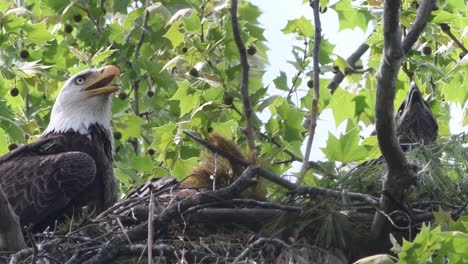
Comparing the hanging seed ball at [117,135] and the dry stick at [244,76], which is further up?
the dry stick at [244,76]

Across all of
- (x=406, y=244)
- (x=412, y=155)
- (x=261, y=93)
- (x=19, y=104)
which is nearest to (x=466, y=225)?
(x=406, y=244)

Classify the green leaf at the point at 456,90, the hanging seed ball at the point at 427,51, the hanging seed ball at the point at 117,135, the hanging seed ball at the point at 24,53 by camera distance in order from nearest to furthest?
the green leaf at the point at 456,90 → the hanging seed ball at the point at 427,51 → the hanging seed ball at the point at 24,53 → the hanging seed ball at the point at 117,135

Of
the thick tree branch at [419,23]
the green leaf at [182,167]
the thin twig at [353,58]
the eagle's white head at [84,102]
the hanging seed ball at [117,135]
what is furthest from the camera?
the thin twig at [353,58]

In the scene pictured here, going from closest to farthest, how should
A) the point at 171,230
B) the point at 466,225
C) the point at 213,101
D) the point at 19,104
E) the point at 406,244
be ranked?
the point at 406,244
the point at 466,225
the point at 171,230
the point at 213,101
the point at 19,104

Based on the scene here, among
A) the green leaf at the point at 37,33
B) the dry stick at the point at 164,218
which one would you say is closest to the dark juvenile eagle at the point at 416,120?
the dry stick at the point at 164,218

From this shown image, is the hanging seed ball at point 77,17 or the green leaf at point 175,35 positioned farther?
the hanging seed ball at point 77,17

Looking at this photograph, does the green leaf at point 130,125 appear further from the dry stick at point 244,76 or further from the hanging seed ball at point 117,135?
the dry stick at point 244,76

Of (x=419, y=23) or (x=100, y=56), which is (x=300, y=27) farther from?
(x=419, y=23)

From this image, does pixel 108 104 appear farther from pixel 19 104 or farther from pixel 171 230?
pixel 171 230

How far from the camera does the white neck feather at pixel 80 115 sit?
9375mm

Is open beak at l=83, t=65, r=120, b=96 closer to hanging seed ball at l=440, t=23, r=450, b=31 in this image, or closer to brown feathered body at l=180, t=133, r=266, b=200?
brown feathered body at l=180, t=133, r=266, b=200

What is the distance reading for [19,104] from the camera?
1027cm

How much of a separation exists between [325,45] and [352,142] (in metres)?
1.72

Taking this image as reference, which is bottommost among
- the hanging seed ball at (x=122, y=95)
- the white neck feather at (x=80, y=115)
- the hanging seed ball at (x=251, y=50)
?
the hanging seed ball at (x=122, y=95)
